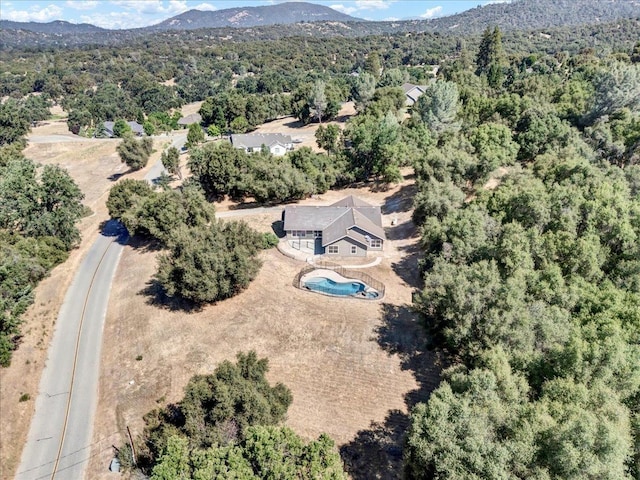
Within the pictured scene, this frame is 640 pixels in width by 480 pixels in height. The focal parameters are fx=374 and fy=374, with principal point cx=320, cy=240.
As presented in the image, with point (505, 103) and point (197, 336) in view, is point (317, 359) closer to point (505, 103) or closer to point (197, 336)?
point (197, 336)

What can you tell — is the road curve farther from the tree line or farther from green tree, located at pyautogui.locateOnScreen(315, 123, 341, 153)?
green tree, located at pyautogui.locateOnScreen(315, 123, 341, 153)

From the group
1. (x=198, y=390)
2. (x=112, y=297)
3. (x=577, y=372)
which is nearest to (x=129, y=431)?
(x=198, y=390)

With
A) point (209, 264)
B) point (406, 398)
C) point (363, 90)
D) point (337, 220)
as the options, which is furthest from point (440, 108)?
point (406, 398)

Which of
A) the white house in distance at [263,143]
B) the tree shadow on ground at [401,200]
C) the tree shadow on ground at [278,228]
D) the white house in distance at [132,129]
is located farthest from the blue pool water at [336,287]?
the white house in distance at [132,129]

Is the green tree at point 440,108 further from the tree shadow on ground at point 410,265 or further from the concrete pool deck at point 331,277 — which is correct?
the concrete pool deck at point 331,277

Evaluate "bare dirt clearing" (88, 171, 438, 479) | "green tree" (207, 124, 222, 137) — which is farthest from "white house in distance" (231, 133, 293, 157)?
"bare dirt clearing" (88, 171, 438, 479)

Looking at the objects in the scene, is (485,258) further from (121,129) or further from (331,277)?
(121,129)
